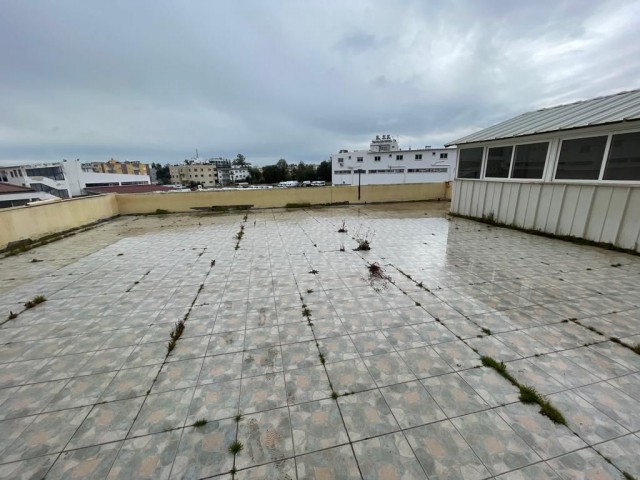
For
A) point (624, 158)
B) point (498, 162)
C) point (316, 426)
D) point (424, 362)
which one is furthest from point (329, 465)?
point (498, 162)

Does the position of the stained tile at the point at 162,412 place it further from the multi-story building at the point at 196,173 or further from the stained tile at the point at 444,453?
the multi-story building at the point at 196,173

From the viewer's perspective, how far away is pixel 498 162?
9492 mm

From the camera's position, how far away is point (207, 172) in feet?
265

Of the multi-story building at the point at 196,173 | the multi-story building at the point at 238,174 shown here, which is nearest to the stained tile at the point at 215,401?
the multi-story building at the point at 196,173

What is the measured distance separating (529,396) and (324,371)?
1.83 metres

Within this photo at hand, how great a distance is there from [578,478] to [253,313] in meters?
3.47

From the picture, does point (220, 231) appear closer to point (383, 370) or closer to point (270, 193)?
point (270, 193)

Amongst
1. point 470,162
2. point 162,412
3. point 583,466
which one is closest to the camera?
point 583,466

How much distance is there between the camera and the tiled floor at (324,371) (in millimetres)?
1970

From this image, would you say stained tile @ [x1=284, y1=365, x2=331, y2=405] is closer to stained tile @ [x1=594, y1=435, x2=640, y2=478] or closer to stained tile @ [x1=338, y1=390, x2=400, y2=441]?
stained tile @ [x1=338, y1=390, x2=400, y2=441]

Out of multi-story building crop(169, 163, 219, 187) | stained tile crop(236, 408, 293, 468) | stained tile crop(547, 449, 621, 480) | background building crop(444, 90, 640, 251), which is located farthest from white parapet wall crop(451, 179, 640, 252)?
multi-story building crop(169, 163, 219, 187)

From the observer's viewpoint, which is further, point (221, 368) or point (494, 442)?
point (221, 368)

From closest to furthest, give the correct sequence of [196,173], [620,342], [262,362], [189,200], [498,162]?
1. [262,362]
2. [620,342]
3. [498,162]
4. [189,200]
5. [196,173]

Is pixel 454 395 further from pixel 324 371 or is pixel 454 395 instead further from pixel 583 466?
pixel 324 371
